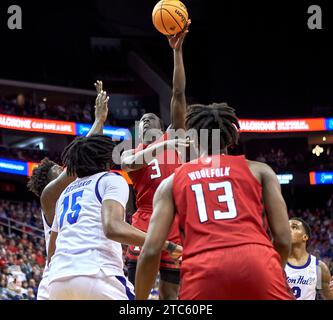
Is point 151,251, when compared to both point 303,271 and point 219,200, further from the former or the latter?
point 303,271

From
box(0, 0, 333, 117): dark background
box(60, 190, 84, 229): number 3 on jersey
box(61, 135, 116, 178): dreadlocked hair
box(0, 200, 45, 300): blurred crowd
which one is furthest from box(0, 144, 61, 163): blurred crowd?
box(60, 190, 84, 229): number 3 on jersey

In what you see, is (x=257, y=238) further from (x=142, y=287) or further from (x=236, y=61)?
(x=236, y=61)

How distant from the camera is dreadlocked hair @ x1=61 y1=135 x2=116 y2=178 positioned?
471cm

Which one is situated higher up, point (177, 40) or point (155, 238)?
point (177, 40)

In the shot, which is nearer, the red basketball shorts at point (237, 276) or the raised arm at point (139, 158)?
the red basketball shorts at point (237, 276)

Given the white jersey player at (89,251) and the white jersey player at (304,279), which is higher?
the white jersey player at (89,251)

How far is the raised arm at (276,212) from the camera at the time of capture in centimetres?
372

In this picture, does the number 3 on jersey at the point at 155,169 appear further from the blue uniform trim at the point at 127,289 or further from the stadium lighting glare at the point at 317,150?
the stadium lighting glare at the point at 317,150

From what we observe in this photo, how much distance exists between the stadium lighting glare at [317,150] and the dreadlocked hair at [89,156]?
3105 cm

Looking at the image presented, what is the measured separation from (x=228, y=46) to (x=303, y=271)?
29.7 metres

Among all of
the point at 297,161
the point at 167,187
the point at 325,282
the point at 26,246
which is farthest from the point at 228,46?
the point at 167,187

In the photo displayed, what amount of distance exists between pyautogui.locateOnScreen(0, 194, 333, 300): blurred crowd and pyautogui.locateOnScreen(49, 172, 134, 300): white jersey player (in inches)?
381

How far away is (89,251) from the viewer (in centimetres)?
443

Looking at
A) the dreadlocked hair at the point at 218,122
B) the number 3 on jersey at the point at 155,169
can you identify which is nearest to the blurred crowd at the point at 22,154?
the number 3 on jersey at the point at 155,169
